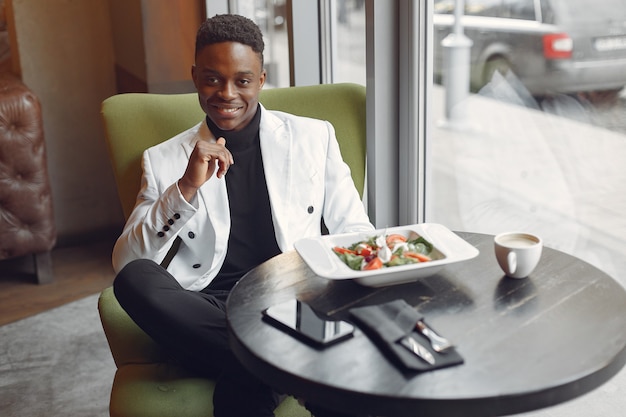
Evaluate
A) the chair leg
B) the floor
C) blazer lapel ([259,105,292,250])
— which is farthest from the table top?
the chair leg

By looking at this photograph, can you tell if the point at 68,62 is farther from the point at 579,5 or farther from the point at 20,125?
the point at 579,5

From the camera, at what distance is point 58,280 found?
360 centimetres

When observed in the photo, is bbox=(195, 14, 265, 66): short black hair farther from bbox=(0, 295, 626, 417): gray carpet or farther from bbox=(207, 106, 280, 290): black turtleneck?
bbox=(0, 295, 626, 417): gray carpet

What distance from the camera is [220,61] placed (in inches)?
73.9

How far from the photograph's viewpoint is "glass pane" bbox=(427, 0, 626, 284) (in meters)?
1.64

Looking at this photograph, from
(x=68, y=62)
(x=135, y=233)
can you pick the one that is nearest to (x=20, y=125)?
(x=68, y=62)

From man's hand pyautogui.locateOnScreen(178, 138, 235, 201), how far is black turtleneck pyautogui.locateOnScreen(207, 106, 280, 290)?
0.72 ft

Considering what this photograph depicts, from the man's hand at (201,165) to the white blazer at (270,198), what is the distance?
44 mm

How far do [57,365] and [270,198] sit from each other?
1303 millimetres

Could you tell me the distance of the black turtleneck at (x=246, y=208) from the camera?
1.95 metres

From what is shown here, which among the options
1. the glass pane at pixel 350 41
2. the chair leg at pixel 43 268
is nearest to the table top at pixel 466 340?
the glass pane at pixel 350 41

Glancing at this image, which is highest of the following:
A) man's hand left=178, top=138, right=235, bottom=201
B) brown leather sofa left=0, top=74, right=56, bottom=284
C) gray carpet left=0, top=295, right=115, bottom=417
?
man's hand left=178, top=138, right=235, bottom=201

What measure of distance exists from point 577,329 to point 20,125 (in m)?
2.76

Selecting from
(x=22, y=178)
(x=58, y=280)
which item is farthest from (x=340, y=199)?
(x=58, y=280)
